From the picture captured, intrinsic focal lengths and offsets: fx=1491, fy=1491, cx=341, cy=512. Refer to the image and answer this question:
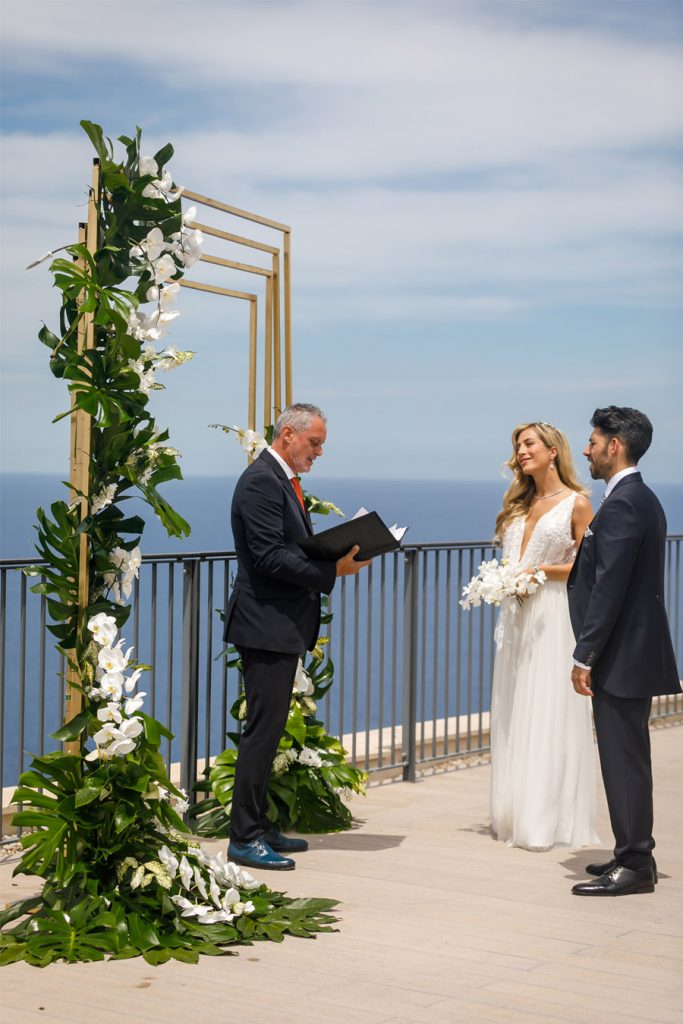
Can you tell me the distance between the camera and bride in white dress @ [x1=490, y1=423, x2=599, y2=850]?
5891mm

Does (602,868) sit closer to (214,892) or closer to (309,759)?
(309,759)

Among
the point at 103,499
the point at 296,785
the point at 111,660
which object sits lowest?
the point at 296,785

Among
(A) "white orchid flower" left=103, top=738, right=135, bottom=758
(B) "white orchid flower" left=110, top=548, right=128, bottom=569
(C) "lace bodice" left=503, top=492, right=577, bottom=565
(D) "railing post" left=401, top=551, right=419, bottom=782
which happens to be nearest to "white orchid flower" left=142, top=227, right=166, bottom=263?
(B) "white orchid flower" left=110, top=548, right=128, bottom=569

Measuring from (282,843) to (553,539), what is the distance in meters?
1.59

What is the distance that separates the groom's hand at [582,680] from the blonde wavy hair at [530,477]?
1.10m

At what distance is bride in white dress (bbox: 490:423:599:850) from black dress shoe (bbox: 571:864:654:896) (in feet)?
2.27

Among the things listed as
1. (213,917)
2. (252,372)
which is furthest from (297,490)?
(213,917)

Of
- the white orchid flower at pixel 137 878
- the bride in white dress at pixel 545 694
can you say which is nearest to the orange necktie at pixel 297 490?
the bride in white dress at pixel 545 694

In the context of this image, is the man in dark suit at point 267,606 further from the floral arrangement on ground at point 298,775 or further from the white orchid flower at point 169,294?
the white orchid flower at point 169,294

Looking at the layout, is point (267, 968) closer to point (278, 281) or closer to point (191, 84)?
point (278, 281)

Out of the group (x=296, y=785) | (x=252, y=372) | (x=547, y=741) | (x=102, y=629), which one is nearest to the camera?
(x=102, y=629)

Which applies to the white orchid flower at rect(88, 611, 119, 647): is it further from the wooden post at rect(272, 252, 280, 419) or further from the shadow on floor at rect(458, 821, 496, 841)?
the shadow on floor at rect(458, 821, 496, 841)

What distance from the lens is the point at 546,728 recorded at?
5.91m

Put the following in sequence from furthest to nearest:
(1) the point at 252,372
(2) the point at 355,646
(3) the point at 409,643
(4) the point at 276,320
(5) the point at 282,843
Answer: (3) the point at 409,643 < (2) the point at 355,646 < (4) the point at 276,320 < (1) the point at 252,372 < (5) the point at 282,843
